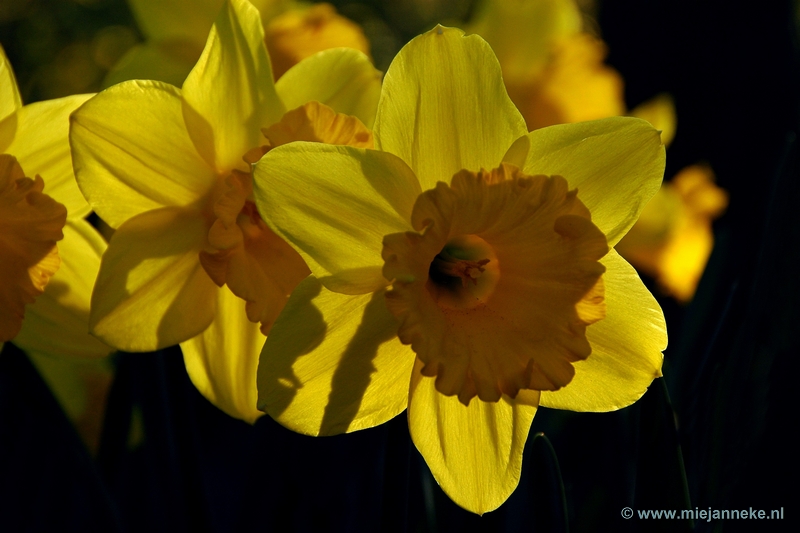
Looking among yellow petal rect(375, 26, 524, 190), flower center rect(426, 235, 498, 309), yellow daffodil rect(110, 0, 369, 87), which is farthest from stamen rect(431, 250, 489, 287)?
yellow daffodil rect(110, 0, 369, 87)

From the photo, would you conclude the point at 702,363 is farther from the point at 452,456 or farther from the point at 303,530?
the point at 303,530

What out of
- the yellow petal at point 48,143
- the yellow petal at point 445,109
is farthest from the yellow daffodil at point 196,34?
the yellow petal at point 445,109

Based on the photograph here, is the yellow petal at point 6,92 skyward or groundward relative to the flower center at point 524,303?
skyward

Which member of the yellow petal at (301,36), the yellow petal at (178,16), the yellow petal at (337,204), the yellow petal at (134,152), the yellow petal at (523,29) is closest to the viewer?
the yellow petal at (337,204)

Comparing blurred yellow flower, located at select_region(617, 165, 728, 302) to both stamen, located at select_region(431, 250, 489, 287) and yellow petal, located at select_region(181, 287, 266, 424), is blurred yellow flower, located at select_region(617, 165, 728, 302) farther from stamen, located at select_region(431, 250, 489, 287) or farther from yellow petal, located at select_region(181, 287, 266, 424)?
yellow petal, located at select_region(181, 287, 266, 424)

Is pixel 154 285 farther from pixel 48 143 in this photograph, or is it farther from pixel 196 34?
pixel 196 34

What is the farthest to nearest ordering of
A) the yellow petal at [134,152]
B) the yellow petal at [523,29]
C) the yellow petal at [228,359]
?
the yellow petal at [523,29] < the yellow petal at [228,359] < the yellow petal at [134,152]

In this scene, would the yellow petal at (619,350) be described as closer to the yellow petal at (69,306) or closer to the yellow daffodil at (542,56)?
the yellow petal at (69,306)

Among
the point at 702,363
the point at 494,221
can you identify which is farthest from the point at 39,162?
the point at 702,363
